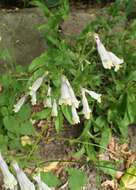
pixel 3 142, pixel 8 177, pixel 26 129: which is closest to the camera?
pixel 8 177

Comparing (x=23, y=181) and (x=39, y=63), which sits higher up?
(x=39, y=63)

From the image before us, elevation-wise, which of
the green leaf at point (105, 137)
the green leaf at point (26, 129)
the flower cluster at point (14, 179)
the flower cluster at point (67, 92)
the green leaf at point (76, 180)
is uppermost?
the flower cluster at point (67, 92)

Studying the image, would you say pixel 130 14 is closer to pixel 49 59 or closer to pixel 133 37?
pixel 133 37

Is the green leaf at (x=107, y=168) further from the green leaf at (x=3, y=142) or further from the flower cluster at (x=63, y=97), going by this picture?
the green leaf at (x=3, y=142)

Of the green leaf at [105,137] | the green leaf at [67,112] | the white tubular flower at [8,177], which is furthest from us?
the green leaf at [105,137]

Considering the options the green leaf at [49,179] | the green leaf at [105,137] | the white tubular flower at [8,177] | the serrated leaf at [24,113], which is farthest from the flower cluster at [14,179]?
the green leaf at [105,137]

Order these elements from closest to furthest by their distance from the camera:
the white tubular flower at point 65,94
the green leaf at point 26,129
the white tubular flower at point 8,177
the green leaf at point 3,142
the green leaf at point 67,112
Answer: the white tubular flower at point 8,177
the white tubular flower at point 65,94
the green leaf at point 3,142
the green leaf at point 26,129
the green leaf at point 67,112

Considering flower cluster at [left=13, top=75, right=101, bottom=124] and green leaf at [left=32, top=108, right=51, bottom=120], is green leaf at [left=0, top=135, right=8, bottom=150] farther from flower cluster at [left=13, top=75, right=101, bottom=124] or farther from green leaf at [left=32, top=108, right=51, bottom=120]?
green leaf at [left=32, top=108, right=51, bottom=120]

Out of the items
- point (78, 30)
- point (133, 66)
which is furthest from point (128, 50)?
point (78, 30)

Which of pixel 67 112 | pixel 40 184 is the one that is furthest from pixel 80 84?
pixel 40 184

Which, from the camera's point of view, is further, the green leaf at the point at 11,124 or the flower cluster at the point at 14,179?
the green leaf at the point at 11,124

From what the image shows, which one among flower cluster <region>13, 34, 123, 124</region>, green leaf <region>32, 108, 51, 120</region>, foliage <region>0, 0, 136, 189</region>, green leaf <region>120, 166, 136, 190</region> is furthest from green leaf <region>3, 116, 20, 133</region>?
green leaf <region>120, 166, 136, 190</region>

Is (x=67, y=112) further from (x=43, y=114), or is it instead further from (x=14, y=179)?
(x=14, y=179)
